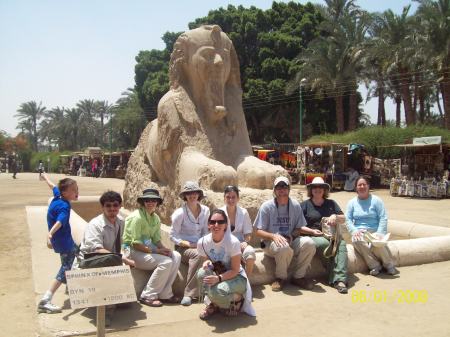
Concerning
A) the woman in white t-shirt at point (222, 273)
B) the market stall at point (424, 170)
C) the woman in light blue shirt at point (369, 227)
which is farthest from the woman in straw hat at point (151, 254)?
the market stall at point (424, 170)

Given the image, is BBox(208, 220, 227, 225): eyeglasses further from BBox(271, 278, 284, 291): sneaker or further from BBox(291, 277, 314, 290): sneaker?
BBox(291, 277, 314, 290): sneaker

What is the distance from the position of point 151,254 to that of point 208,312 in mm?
759

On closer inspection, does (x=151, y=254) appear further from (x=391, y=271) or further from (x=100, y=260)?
(x=391, y=271)

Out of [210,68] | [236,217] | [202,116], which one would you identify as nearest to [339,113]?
[202,116]

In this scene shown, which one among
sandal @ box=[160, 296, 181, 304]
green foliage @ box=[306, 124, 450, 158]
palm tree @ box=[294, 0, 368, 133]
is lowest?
sandal @ box=[160, 296, 181, 304]

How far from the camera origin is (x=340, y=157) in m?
19.3

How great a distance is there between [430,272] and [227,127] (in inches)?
135

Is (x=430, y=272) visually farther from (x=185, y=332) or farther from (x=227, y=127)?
(x=227, y=127)

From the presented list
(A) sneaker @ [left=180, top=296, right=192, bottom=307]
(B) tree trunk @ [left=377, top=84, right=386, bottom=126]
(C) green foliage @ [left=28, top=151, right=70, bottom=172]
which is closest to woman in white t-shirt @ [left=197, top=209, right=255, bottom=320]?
(A) sneaker @ [left=180, top=296, right=192, bottom=307]

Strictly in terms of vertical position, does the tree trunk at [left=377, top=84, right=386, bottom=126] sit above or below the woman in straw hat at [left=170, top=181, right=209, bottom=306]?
above

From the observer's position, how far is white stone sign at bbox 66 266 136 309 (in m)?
2.93

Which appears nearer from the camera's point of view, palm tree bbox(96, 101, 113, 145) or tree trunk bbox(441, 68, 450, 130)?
tree trunk bbox(441, 68, 450, 130)

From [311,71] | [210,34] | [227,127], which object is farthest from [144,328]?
[311,71]

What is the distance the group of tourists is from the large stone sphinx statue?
4.63 ft
